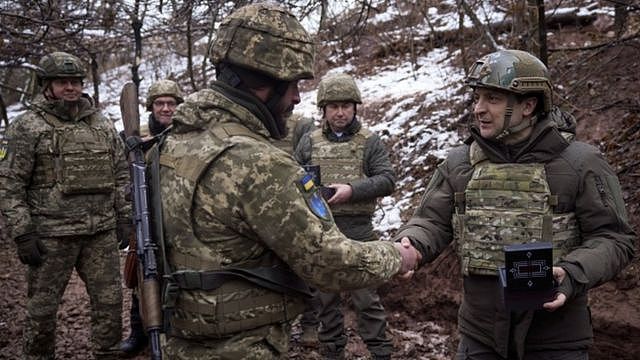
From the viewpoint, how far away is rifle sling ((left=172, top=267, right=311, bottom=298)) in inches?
97.9

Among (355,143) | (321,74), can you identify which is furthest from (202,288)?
(321,74)

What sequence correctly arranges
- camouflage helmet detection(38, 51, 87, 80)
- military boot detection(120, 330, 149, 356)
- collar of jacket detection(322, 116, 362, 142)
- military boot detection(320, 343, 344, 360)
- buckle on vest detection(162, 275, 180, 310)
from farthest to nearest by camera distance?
military boot detection(120, 330, 149, 356) → collar of jacket detection(322, 116, 362, 142) → military boot detection(320, 343, 344, 360) → camouflage helmet detection(38, 51, 87, 80) → buckle on vest detection(162, 275, 180, 310)

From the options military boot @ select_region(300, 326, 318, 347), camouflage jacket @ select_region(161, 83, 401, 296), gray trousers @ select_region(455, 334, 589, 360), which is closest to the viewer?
camouflage jacket @ select_region(161, 83, 401, 296)

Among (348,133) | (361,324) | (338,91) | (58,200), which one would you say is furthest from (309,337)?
(58,200)

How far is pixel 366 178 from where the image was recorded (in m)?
5.30

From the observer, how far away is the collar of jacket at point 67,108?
5113mm

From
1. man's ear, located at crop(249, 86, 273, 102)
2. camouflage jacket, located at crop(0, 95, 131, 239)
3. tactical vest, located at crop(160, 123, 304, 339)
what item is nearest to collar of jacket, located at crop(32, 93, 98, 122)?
camouflage jacket, located at crop(0, 95, 131, 239)

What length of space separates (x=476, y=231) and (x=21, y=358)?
473 centimetres

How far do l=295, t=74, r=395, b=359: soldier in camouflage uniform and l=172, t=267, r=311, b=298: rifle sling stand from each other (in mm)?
2372

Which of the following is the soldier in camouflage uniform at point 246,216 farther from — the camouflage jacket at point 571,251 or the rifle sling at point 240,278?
the camouflage jacket at point 571,251

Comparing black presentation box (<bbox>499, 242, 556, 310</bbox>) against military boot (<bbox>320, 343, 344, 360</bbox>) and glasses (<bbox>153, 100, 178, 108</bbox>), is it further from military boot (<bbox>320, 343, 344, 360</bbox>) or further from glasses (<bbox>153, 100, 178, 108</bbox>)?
glasses (<bbox>153, 100, 178, 108</bbox>)

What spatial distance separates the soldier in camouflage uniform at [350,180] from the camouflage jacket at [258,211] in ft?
7.96

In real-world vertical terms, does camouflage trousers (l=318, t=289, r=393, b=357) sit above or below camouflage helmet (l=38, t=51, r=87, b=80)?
below

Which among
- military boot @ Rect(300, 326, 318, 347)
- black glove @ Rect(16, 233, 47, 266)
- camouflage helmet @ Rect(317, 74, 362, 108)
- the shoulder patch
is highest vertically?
camouflage helmet @ Rect(317, 74, 362, 108)
